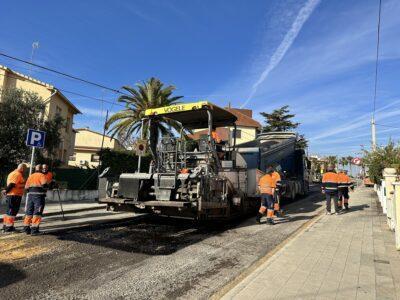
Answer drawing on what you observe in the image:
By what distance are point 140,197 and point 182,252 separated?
2.20m

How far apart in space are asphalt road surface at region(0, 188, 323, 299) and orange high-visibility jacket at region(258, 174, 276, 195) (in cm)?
99

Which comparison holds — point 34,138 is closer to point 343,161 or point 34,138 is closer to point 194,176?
point 194,176

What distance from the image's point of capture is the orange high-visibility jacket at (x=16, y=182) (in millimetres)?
8023

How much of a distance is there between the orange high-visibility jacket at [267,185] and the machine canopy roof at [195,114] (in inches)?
70.5

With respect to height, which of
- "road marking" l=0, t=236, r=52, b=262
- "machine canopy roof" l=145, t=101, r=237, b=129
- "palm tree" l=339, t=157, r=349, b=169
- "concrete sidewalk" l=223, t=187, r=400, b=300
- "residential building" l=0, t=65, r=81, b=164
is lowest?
"road marking" l=0, t=236, r=52, b=262

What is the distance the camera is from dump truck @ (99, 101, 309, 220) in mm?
7516

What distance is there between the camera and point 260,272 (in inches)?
193

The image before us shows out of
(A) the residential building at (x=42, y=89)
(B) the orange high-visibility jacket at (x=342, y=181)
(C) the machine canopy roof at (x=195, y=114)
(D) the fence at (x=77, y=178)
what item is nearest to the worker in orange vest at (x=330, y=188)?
(B) the orange high-visibility jacket at (x=342, y=181)

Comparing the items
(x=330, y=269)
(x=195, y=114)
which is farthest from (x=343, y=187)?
(x=330, y=269)

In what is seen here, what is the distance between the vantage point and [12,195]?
8.02 metres

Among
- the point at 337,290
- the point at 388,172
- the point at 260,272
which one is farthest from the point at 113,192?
the point at 388,172

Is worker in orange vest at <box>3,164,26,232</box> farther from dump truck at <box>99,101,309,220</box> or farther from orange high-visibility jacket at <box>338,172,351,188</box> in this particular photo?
orange high-visibility jacket at <box>338,172,351,188</box>

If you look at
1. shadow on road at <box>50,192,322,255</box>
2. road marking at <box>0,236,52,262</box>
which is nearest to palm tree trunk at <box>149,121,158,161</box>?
shadow on road at <box>50,192,322,255</box>

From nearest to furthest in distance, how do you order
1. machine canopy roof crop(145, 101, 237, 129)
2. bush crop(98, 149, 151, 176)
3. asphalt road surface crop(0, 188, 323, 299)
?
asphalt road surface crop(0, 188, 323, 299)
machine canopy roof crop(145, 101, 237, 129)
bush crop(98, 149, 151, 176)
